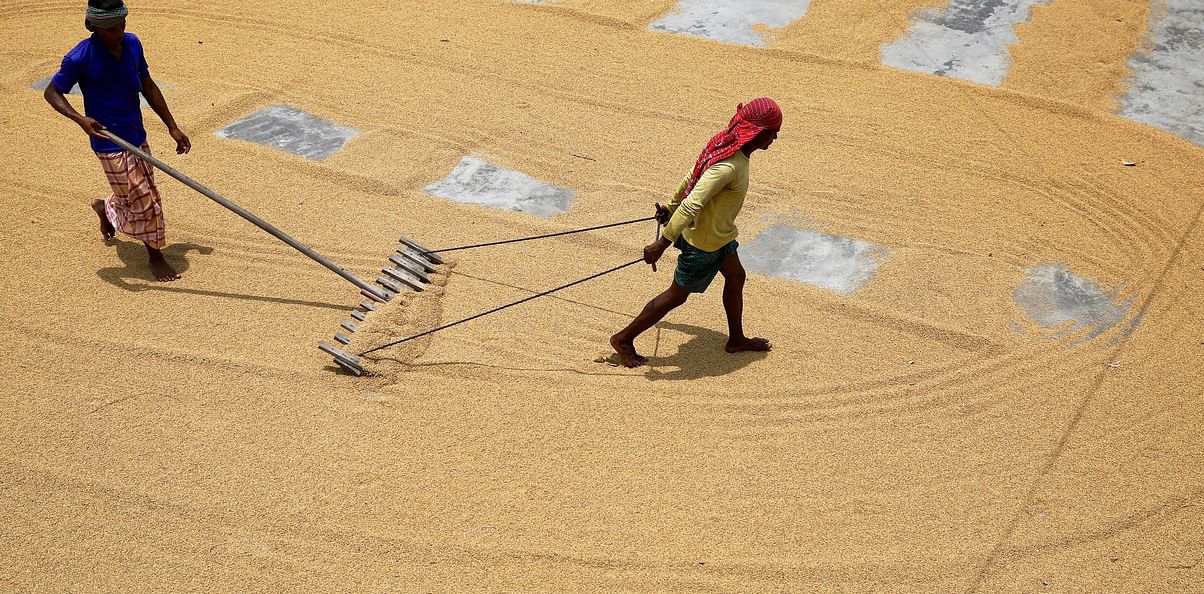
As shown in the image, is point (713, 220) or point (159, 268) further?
point (159, 268)

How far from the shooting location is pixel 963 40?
27.8 feet

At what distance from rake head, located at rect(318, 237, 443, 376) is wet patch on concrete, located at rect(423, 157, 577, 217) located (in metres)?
0.70

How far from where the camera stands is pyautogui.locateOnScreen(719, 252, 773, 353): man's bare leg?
494cm

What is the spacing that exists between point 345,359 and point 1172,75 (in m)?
7.20

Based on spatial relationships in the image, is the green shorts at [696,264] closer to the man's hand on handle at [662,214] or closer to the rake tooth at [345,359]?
the man's hand on handle at [662,214]

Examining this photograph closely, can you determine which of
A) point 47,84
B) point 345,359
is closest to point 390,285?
point 345,359

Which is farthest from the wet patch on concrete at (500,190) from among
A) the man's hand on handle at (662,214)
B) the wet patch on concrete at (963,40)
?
the wet patch on concrete at (963,40)

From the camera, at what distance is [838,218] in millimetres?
6367

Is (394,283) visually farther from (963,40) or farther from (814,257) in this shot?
(963,40)

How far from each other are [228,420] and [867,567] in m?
3.03

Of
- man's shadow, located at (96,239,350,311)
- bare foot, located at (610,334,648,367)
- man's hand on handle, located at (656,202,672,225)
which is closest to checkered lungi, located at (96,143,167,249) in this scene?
man's shadow, located at (96,239,350,311)

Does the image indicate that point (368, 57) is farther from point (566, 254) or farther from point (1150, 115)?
point (1150, 115)

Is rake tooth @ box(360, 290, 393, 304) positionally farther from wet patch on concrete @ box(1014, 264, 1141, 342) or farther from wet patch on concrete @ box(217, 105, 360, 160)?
wet patch on concrete @ box(1014, 264, 1141, 342)

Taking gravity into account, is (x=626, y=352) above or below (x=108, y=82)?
below
